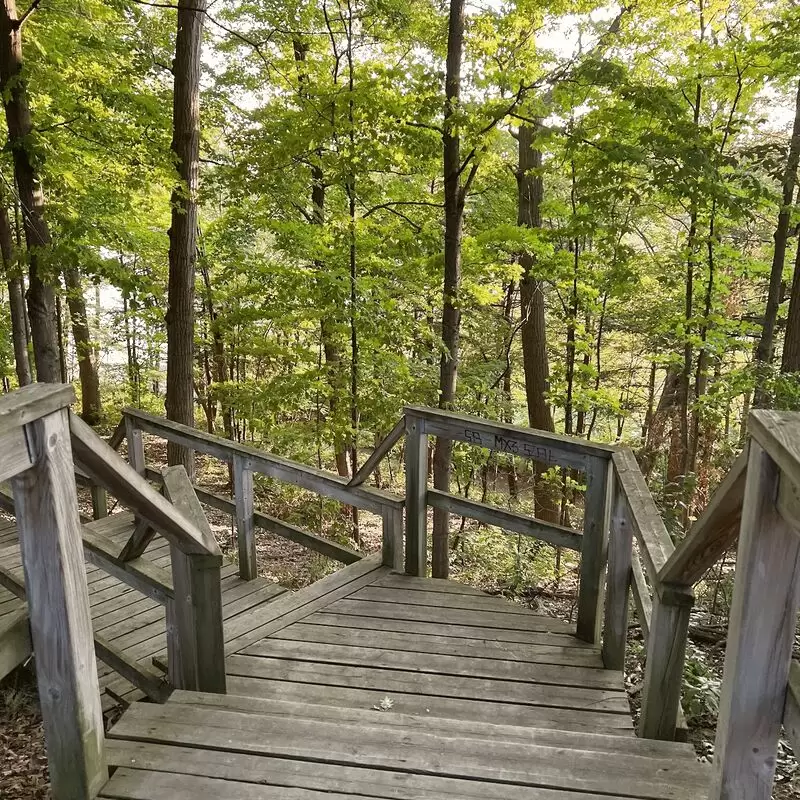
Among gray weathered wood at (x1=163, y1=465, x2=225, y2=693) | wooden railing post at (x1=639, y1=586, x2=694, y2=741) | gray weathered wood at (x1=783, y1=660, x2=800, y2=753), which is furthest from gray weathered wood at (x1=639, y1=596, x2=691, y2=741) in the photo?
gray weathered wood at (x1=163, y1=465, x2=225, y2=693)

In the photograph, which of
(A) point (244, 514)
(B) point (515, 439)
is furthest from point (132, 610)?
(B) point (515, 439)

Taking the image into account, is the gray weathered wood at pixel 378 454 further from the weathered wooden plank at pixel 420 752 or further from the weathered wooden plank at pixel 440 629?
the weathered wooden plank at pixel 420 752

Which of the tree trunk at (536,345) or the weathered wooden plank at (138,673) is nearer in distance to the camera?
the weathered wooden plank at (138,673)

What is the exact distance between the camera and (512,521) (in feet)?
12.9

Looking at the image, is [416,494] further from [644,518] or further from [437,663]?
[644,518]

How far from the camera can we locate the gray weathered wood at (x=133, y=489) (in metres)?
2.00

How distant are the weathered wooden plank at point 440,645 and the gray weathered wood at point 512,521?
0.60 metres

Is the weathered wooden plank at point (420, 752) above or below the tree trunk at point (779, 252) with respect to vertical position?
below

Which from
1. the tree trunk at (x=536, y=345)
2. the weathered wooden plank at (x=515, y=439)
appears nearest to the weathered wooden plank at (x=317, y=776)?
the weathered wooden plank at (x=515, y=439)

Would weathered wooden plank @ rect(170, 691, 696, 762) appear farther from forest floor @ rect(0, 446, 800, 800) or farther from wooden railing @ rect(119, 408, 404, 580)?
wooden railing @ rect(119, 408, 404, 580)

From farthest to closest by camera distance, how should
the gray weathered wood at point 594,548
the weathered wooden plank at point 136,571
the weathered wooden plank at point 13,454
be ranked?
1. the gray weathered wood at point 594,548
2. the weathered wooden plank at point 136,571
3. the weathered wooden plank at point 13,454

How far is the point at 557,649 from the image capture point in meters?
3.57

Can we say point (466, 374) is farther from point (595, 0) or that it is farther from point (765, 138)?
point (765, 138)

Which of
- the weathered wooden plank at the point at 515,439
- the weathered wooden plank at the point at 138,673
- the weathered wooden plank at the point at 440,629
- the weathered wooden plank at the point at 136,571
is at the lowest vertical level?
the weathered wooden plank at the point at 440,629
